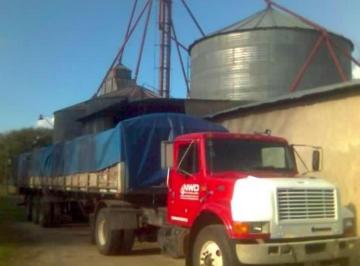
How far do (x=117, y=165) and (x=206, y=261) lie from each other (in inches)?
175

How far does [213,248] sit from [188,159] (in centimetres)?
173

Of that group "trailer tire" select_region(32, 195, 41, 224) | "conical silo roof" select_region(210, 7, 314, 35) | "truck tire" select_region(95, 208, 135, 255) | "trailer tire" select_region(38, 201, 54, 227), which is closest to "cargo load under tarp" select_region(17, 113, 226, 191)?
"truck tire" select_region(95, 208, 135, 255)

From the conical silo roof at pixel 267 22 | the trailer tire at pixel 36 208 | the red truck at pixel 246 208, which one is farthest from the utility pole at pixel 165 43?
the red truck at pixel 246 208

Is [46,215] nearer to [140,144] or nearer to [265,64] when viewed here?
[140,144]

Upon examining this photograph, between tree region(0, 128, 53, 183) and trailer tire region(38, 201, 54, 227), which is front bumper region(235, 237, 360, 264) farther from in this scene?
tree region(0, 128, 53, 183)

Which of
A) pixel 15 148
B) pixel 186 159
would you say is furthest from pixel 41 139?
pixel 186 159

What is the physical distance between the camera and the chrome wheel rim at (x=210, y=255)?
8.65 meters

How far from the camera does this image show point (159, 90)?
154ft

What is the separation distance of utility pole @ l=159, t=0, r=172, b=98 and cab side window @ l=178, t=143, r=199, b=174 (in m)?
36.6

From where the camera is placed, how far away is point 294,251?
8242 mm

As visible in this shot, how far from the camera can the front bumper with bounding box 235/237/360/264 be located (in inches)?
320

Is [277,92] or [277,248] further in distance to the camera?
[277,92]

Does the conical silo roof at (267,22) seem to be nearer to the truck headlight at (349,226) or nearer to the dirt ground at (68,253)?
the dirt ground at (68,253)

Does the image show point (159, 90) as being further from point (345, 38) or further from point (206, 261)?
point (206, 261)
